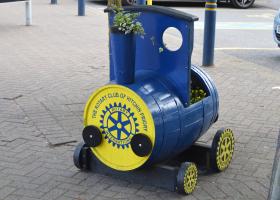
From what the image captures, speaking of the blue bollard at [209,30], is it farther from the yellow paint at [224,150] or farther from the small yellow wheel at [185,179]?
the small yellow wheel at [185,179]

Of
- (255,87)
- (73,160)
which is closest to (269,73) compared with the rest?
(255,87)

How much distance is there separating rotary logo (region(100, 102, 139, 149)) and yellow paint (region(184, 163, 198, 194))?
51 cm

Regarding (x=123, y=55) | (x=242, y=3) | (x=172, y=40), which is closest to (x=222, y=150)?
(x=123, y=55)

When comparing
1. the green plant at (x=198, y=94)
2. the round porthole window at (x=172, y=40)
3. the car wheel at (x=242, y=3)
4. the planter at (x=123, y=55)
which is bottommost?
the round porthole window at (x=172, y=40)

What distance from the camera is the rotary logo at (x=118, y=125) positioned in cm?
418

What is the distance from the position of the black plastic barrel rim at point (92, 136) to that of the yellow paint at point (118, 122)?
1.4 inches

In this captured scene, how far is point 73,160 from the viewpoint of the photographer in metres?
4.84

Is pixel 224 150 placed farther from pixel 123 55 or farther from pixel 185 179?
pixel 123 55

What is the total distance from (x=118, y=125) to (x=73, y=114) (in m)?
2.28

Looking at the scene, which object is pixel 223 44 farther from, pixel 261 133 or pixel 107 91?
pixel 107 91

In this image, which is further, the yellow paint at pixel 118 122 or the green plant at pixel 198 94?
the green plant at pixel 198 94

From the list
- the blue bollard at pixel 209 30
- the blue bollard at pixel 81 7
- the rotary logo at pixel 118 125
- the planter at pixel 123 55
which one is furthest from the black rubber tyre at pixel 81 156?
the blue bollard at pixel 81 7

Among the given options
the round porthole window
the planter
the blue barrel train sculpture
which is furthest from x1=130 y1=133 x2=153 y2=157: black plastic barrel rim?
the round porthole window

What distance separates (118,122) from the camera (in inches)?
167
